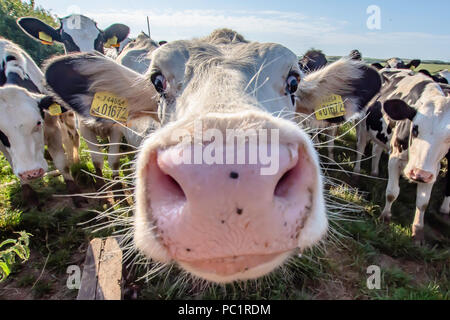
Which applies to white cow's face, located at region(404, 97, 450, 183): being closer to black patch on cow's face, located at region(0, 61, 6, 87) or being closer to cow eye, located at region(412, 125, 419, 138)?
cow eye, located at region(412, 125, 419, 138)

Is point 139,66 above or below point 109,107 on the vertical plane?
above

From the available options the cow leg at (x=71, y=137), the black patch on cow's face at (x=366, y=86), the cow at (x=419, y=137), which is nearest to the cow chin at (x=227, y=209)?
the black patch on cow's face at (x=366, y=86)

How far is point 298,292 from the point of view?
9.76 feet

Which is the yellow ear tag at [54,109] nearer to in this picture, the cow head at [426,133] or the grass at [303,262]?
the grass at [303,262]

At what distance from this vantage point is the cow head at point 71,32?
6.72 metres

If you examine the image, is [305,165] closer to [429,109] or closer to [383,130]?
[429,109]

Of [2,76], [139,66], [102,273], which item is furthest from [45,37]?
[102,273]

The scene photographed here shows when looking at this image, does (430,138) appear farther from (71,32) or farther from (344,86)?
(71,32)

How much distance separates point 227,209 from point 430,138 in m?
3.94

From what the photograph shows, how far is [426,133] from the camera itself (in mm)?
3867

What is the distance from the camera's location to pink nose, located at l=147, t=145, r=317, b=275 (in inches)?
40.3

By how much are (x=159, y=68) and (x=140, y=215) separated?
4.51 feet

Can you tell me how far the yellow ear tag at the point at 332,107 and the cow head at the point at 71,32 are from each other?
5.90 meters

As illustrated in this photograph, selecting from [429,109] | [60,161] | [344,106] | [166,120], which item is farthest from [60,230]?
[429,109]
